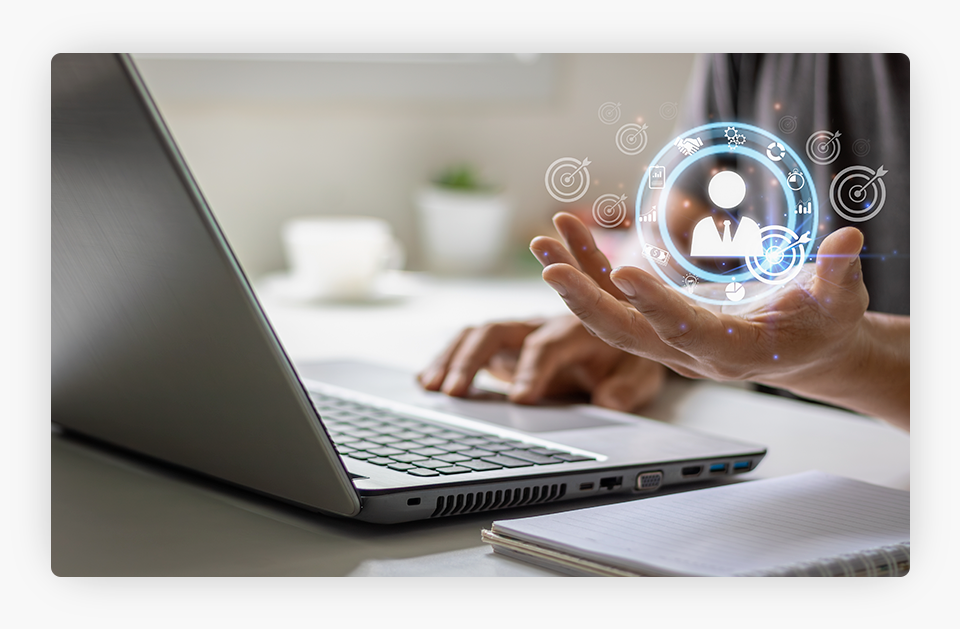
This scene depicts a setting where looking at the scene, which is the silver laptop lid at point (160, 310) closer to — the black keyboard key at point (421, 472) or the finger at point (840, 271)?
the black keyboard key at point (421, 472)

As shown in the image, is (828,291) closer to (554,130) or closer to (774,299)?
(774,299)

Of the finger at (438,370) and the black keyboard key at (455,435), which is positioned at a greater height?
the finger at (438,370)

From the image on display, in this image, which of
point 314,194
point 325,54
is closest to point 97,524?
point 325,54

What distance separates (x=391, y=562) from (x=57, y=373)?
9.7 inches

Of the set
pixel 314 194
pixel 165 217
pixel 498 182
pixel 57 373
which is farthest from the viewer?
pixel 314 194

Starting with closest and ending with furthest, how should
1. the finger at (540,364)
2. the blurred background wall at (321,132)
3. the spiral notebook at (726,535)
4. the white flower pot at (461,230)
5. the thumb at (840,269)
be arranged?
the spiral notebook at (726,535) < the thumb at (840,269) < the finger at (540,364) < the white flower pot at (461,230) < the blurred background wall at (321,132)

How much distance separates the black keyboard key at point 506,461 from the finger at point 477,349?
203 millimetres

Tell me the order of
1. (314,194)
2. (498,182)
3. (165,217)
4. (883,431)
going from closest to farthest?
(165,217) → (883,431) → (498,182) → (314,194)

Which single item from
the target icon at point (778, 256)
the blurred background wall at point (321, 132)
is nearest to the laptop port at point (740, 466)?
the target icon at point (778, 256)

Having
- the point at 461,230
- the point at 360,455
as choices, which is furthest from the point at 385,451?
the point at 461,230

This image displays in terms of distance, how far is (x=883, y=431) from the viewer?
639mm

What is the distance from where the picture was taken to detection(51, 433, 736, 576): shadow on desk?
15.2 inches

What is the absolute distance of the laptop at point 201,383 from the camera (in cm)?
37

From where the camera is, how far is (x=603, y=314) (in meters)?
0.43
